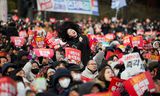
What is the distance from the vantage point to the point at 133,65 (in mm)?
9477

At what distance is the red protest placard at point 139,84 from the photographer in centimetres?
861

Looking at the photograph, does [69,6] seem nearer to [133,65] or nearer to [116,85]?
[133,65]

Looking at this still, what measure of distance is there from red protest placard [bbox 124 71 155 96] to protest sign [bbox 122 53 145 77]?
0.59 metres

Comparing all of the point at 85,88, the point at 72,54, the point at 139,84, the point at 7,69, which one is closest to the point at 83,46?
the point at 72,54

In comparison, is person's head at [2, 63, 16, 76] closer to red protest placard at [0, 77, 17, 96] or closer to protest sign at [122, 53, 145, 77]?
protest sign at [122, 53, 145, 77]

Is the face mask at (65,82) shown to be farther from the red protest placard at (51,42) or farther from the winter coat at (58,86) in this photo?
the red protest placard at (51,42)

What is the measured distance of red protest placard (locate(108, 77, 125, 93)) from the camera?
8.77 m

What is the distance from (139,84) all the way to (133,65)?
0.85 m

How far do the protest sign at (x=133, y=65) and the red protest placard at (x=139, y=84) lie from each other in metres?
0.59

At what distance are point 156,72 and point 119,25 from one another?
705 inches

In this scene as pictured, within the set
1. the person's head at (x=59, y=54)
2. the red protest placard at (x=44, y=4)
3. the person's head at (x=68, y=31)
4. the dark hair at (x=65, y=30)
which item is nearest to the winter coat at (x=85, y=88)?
the person's head at (x=59, y=54)

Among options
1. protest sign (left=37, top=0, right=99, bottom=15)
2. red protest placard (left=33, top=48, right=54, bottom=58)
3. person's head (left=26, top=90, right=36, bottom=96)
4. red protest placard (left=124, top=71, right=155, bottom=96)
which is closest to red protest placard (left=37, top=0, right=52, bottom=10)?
protest sign (left=37, top=0, right=99, bottom=15)

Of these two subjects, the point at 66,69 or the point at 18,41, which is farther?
the point at 18,41

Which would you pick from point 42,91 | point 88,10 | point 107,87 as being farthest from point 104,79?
point 88,10
